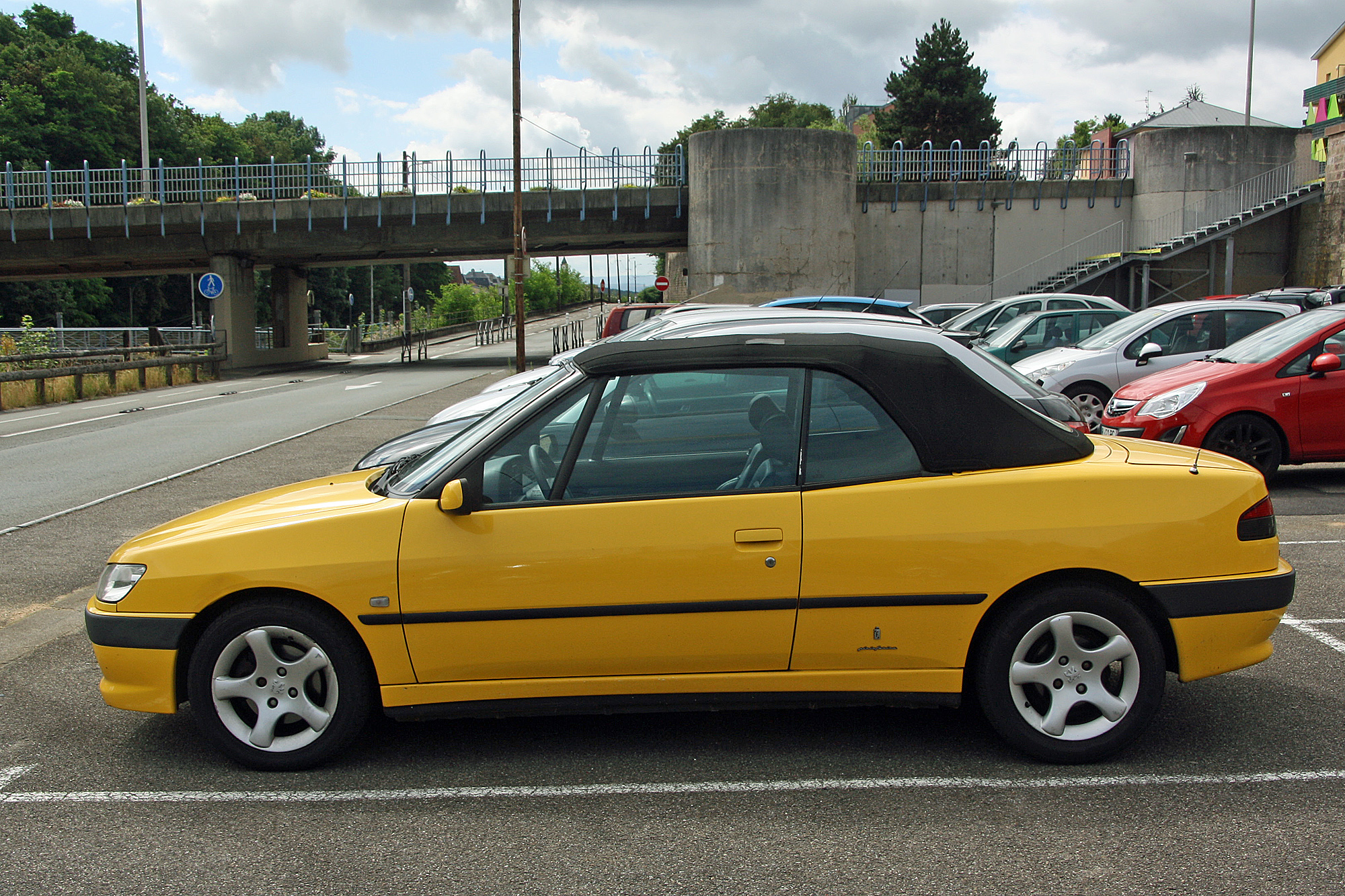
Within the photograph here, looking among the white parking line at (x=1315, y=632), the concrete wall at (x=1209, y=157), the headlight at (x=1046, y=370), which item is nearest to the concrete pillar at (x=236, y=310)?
the headlight at (x=1046, y=370)

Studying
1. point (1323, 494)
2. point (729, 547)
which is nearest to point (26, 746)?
point (729, 547)

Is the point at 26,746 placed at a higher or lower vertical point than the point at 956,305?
lower

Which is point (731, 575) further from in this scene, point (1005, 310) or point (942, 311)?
point (942, 311)

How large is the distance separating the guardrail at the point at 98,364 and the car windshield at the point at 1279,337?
22260mm

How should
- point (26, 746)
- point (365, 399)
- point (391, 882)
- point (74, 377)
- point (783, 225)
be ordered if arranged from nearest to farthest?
1. point (391, 882)
2. point (26, 746)
3. point (365, 399)
4. point (74, 377)
5. point (783, 225)

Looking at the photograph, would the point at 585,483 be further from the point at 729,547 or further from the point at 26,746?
the point at 26,746

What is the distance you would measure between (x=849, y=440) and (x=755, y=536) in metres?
0.52

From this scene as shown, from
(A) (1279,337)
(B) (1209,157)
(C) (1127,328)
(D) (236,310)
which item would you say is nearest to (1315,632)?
(A) (1279,337)

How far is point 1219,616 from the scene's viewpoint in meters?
3.91

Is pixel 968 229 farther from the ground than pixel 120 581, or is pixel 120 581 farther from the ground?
pixel 968 229

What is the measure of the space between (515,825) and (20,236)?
44.3 meters

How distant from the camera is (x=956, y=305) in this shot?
27.4 meters

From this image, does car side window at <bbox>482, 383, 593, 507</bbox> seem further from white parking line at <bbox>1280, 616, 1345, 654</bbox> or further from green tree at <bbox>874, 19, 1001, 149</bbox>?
green tree at <bbox>874, 19, 1001, 149</bbox>

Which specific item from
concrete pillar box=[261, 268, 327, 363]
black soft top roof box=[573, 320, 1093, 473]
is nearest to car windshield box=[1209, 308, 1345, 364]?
black soft top roof box=[573, 320, 1093, 473]
